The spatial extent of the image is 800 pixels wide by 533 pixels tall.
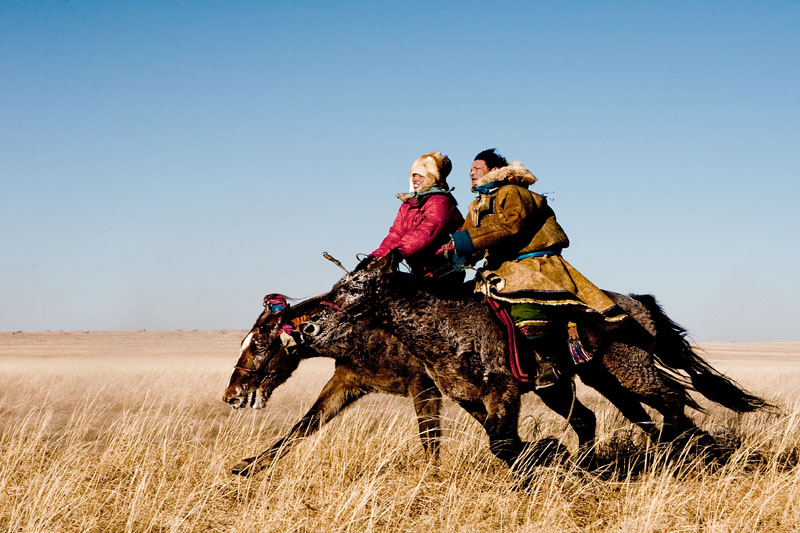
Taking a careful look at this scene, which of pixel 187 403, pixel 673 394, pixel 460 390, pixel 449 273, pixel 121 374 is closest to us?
pixel 460 390

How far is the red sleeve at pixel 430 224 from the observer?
549cm

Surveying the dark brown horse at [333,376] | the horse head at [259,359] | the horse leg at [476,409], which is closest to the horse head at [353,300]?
the dark brown horse at [333,376]

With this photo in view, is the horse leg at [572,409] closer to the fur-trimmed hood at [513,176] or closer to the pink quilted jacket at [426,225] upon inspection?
the pink quilted jacket at [426,225]

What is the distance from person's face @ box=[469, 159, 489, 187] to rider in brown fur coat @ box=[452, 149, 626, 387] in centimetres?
17

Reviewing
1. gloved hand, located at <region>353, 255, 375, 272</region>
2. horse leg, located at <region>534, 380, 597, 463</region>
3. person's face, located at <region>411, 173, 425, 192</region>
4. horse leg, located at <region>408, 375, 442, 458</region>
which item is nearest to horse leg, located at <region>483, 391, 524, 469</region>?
horse leg, located at <region>534, 380, 597, 463</region>

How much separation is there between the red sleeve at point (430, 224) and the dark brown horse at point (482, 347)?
398mm

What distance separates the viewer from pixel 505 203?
17.3ft

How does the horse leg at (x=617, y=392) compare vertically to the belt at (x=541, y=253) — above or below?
below

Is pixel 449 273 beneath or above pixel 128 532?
above

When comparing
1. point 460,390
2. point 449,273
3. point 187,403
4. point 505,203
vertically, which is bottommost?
point 187,403

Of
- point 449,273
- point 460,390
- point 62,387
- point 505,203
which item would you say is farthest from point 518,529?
point 62,387

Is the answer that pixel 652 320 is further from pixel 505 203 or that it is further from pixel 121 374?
pixel 121 374

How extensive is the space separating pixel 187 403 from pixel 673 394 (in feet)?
26.9

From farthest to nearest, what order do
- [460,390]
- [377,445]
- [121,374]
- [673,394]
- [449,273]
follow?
[121,374]
[377,445]
[673,394]
[449,273]
[460,390]
